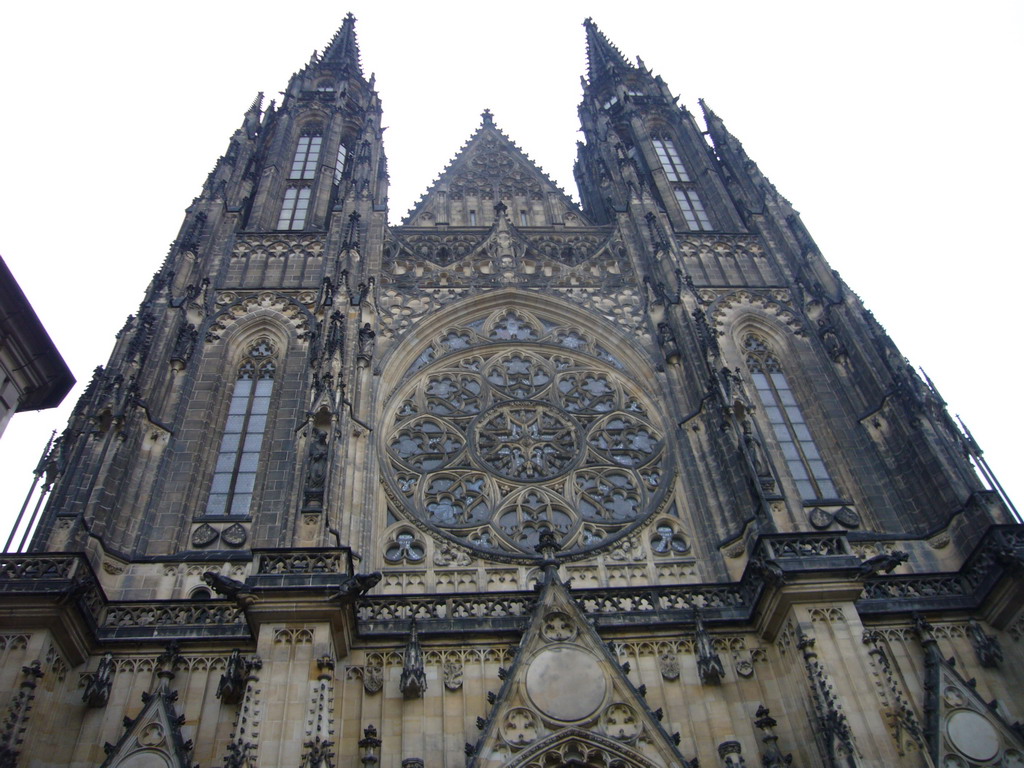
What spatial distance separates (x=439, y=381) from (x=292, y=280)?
413cm

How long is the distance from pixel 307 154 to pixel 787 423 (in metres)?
14.5

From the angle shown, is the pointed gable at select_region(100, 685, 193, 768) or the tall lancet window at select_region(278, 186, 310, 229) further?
the tall lancet window at select_region(278, 186, 310, 229)

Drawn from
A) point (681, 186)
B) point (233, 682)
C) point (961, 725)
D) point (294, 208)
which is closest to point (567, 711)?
point (233, 682)

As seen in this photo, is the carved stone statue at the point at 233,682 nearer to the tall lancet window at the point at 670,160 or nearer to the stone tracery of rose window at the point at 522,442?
the stone tracery of rose window at the point at 522,442

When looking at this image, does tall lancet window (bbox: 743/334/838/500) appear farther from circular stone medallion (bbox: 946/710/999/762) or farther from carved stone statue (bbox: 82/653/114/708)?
carved stone statue (bbox: 82/653/114/708)

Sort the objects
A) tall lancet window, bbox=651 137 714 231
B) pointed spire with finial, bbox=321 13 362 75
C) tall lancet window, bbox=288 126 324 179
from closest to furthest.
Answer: tall lancet window, bbox=651 137 714 231 < tall lancet window, bbox=288 126 324 179 < pointed spire with finial, bbox=321 13 362 75

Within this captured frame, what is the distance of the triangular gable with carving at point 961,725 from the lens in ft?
35.0

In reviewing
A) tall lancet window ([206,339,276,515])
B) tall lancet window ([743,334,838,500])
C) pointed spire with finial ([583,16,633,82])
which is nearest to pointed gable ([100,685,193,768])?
tall lancet window ([206,339,276,515])

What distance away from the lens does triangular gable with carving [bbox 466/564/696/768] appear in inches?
415

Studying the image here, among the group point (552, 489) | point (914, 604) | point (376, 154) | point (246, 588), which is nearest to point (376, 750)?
point (246, 588)

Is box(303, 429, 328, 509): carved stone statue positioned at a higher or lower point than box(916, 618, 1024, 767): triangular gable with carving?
higher

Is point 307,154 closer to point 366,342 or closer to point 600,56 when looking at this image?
point 366,342

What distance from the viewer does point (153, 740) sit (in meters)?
10.5

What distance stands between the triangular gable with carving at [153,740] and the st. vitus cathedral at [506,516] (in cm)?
3
